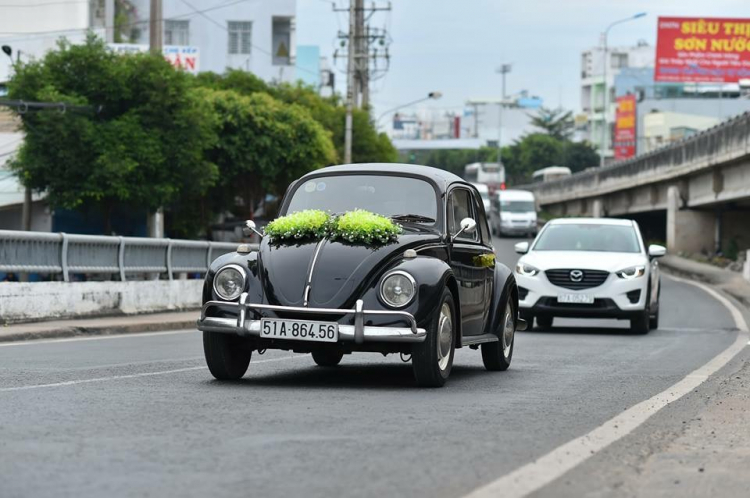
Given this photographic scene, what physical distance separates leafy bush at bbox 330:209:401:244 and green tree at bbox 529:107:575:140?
524 ft

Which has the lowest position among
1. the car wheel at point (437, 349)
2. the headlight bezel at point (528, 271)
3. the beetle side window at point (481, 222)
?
the headlight bezel at point (528, 271)

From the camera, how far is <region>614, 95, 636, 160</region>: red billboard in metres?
129

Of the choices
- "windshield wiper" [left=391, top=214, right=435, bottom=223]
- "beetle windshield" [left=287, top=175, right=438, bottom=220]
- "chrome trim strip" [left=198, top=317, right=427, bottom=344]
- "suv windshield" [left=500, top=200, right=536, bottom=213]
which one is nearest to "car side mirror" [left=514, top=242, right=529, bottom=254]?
"beetle windshield" [left=287, top=175, right=438, bottom=220]

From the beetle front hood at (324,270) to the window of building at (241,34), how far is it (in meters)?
79.6

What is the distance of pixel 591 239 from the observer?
22.5 m

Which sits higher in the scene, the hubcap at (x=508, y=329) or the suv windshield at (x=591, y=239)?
the suv windshield at (x=591, y=239)

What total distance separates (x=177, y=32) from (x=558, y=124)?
86.7m

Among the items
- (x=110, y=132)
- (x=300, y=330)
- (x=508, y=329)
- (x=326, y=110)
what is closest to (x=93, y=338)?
(x=508, y=329)

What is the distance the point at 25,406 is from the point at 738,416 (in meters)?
4.39

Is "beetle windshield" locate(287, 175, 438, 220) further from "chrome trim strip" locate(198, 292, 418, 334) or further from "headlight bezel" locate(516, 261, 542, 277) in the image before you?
"headlight bezel" locate(516, 261, 542, 277)

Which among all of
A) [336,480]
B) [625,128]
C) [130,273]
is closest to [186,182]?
[130,273]

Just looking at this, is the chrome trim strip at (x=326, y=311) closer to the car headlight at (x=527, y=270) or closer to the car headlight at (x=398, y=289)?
the car headlight at (x=398, y=289)

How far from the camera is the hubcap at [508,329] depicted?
508 inches

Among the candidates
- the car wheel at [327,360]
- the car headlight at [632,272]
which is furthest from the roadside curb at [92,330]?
the car headlight at [632,272]
